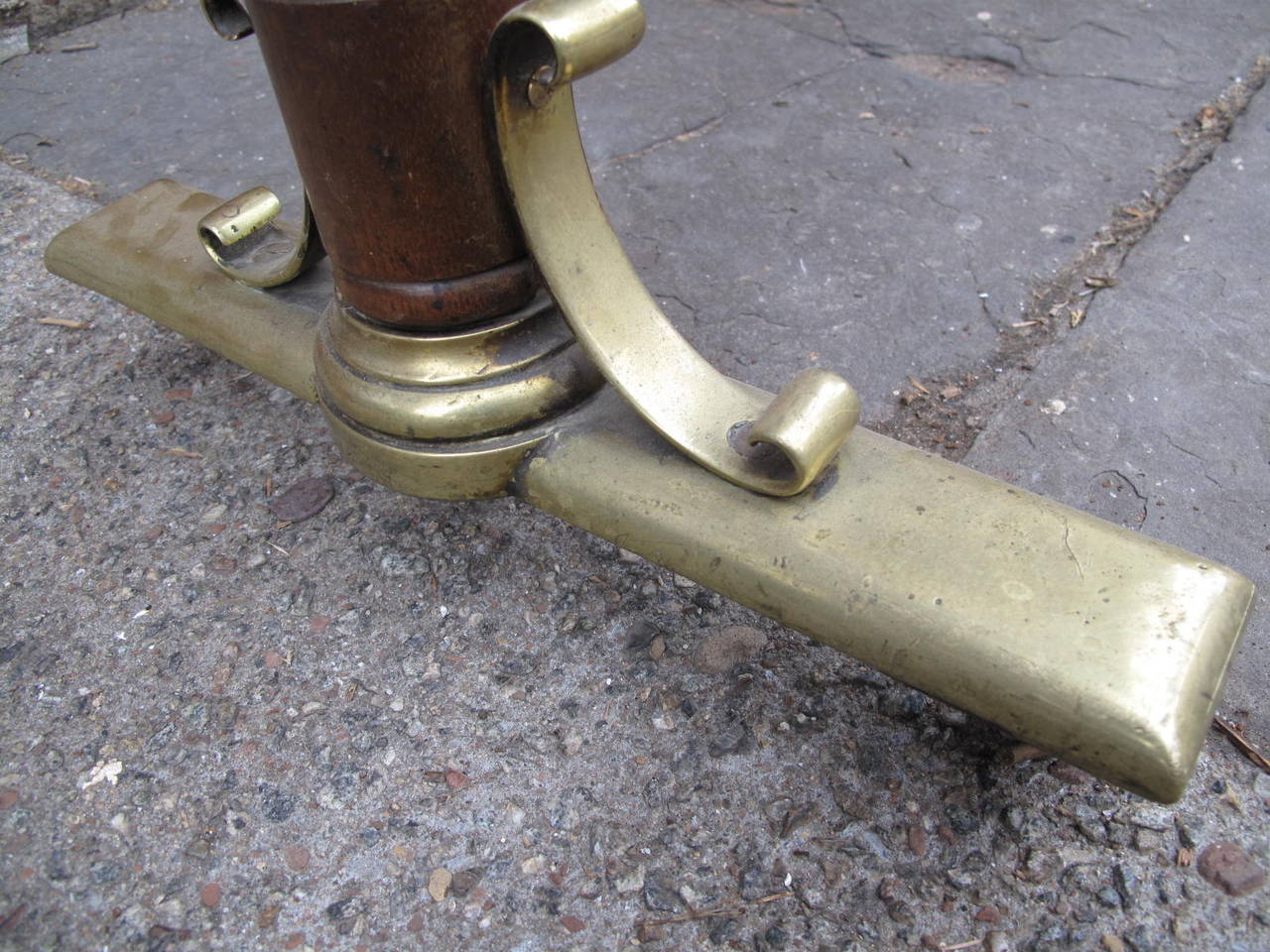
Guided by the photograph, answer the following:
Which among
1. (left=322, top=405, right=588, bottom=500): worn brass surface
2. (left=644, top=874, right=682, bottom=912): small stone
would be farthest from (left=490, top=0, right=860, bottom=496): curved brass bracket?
(left=644, top=874, right=682, bottom=912): small stone

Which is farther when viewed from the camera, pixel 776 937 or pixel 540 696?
pixel 540 696

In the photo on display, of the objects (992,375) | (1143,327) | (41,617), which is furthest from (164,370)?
(1143,327)

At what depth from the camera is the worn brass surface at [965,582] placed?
0.68 metres

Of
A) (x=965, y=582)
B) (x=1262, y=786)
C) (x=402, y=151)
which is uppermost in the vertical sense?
(x=402, y=151)

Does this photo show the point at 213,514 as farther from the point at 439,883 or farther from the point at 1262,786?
the point at 1262,786

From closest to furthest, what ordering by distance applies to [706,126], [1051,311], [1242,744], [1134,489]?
[1242,744], [1134,489], [1051,311], [706,126]

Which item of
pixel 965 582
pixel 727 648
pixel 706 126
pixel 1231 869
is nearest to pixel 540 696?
pixel 727 648

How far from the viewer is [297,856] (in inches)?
31.9

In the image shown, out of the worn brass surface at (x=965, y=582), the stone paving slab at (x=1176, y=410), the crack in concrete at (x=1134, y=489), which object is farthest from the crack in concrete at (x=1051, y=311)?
the worn brass surface at (x=965, y=582)

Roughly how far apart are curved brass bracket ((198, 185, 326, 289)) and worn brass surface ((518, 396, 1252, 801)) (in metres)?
0.40

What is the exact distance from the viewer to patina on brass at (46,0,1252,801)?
686mm

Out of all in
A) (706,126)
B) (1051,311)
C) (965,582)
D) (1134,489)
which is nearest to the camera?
(965,582)

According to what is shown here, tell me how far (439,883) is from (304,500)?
1.57 ft

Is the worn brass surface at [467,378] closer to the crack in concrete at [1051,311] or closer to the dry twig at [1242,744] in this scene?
the crack in concrete at [1051,311]
